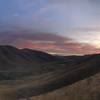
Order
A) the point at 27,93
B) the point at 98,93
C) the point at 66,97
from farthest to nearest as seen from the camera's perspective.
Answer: the point at 27,93, the point at 66,97, the point at 98,93

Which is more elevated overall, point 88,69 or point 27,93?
point 88,69

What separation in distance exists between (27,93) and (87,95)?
89.0 feet

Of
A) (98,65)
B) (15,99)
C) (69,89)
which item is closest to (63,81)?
(98,65)

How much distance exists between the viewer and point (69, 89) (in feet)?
239

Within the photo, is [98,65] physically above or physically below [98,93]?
above

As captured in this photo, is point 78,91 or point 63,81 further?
point 63,81

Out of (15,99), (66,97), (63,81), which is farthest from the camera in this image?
(63,81)

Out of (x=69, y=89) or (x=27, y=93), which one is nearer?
(x=69, y=89)

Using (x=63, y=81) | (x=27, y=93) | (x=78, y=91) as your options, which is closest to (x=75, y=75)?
(x=63, y=81)

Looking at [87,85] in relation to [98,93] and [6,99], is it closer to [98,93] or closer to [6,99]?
[98,93]

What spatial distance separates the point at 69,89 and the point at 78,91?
2.61 m

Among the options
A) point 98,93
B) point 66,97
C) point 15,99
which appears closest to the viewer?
point 98,93

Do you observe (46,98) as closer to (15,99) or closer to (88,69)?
(15,99)

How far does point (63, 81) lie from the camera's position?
9850 cm
